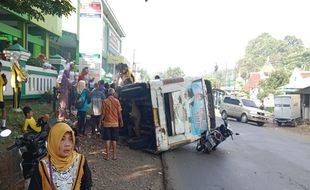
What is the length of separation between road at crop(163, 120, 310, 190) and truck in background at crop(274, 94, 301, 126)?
16596 millimetres

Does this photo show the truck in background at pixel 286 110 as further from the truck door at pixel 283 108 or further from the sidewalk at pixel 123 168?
the sidewalk at pixel 123 168

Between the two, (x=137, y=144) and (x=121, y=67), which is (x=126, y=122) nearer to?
(x=137, y=144)

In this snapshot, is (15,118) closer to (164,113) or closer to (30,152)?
(164,113)

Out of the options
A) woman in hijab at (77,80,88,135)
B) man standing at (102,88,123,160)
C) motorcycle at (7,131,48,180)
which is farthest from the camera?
woman in hijab at (77,80,88,135)

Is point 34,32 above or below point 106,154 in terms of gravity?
above

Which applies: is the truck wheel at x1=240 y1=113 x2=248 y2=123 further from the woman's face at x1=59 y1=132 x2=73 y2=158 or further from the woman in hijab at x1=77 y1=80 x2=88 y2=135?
the woman's face at x1=59 y1=132 x2=73 y2=158

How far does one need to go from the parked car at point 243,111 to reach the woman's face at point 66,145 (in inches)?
1091

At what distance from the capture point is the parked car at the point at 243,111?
2983cm

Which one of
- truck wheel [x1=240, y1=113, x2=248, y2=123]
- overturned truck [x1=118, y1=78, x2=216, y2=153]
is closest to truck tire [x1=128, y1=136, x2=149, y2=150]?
overturned truck [x1=118, y1=78, x2=216, y2=153]

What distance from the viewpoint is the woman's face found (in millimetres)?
3027

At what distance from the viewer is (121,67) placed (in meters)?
15.1

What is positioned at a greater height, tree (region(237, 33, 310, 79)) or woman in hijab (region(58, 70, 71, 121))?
tree (region(237, 33, 310, 79))

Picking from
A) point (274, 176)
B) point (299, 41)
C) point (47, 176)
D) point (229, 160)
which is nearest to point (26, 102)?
point (229, 160)

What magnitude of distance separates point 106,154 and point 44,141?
5579mm
